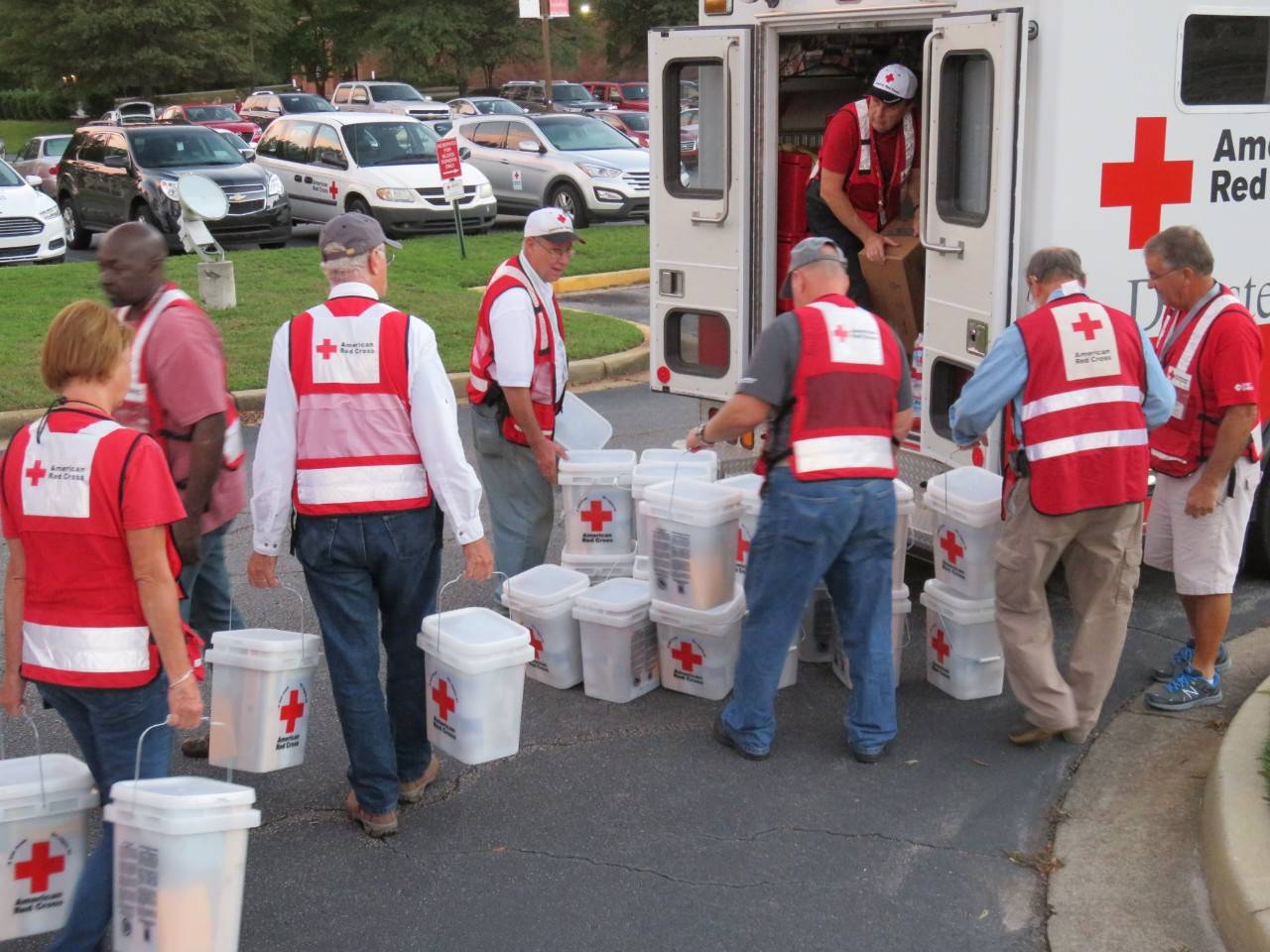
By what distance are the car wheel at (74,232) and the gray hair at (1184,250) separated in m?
17.3

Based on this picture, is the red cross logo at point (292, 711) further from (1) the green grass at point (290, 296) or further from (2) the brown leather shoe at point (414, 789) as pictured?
(1) the green grass at point (290, 296)

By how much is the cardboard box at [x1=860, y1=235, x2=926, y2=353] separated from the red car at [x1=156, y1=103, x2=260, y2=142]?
92.5 ft

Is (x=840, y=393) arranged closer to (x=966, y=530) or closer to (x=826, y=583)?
(x=826, y=583)

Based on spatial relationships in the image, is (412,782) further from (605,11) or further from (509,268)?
(605,11)

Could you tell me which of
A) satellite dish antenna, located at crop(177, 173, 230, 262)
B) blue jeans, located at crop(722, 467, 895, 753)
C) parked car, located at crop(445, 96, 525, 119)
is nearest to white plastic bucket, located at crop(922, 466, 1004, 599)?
blue jeans, located at crop(722, 467, 895, 753)

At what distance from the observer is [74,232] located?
19.6 metres

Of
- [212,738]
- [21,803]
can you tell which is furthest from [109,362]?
[212,738]

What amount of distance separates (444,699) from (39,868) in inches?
50.6

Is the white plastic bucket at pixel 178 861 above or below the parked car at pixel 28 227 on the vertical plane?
below

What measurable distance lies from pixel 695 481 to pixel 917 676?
1.18 metres

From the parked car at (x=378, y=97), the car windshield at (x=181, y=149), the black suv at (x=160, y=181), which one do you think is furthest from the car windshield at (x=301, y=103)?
the car windshield at (x=181, y=149)

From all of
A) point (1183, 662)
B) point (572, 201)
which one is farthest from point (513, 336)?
point (572, 201)

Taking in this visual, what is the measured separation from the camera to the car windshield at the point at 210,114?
34659mm

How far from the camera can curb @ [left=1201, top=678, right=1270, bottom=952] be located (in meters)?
3.64
